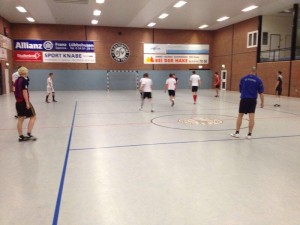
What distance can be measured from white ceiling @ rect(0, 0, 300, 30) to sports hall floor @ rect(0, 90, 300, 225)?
1305 centimetres

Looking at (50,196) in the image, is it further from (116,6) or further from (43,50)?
(43,50)

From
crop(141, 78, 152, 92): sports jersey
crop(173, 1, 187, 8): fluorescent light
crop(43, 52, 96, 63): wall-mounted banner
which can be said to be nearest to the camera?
crop(141, 78, 152, 92): sports jersey

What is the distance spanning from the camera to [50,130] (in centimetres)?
806

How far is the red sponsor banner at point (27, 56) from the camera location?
25.5m

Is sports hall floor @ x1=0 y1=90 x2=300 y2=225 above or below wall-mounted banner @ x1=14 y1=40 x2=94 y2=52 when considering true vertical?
below

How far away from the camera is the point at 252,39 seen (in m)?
23.3

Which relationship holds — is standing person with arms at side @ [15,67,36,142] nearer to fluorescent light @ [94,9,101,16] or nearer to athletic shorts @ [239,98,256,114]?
athletic shorts @ [239,98,256,114]

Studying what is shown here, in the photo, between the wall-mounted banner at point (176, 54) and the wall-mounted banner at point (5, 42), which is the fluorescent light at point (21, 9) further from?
the wall-mounted banner at point (176, 54)

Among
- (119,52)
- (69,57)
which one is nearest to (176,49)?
(119,52)

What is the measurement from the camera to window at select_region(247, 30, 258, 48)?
75.3ft

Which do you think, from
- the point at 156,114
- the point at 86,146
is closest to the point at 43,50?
the point at 156,114

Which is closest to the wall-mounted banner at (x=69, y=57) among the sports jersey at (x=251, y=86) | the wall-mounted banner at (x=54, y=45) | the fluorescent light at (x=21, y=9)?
the wall-mounted banner at (x=54, y=45)

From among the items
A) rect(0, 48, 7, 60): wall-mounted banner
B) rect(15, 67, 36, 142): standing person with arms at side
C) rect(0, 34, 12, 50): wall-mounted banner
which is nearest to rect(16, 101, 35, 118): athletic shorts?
rect(15, 67, 36, 142): standing person with arms at side

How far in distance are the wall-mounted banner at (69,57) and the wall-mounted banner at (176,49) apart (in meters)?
5.80
